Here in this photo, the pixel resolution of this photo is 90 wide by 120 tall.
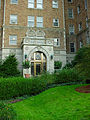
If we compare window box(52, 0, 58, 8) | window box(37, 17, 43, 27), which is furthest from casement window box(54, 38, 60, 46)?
window box(52, 0, 58, 8)

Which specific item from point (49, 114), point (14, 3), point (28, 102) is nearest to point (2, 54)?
point (14, 3)

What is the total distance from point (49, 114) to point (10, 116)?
108 inches

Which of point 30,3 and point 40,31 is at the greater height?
point 30,3

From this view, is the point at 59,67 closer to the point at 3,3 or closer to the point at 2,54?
the point at 2,54

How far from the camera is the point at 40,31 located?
24375 mm

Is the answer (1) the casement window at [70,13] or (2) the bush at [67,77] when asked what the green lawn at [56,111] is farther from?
(1) the casement window at [70,13]

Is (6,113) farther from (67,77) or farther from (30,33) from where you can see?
(30,33)

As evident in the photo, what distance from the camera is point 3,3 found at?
25.7 metres

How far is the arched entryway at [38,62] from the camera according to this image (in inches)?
848

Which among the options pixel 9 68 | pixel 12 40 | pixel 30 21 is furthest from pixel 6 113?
pixel 30 21

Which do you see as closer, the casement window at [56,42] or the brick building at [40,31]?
the brick building at [40,31]

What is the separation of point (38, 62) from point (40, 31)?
5.60 m

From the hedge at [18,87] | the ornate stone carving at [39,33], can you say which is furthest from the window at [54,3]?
the hedge at [18,87]

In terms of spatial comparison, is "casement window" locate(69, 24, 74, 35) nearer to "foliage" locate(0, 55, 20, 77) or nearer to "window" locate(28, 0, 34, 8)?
"window" locate(28, 0, 34, 8)
